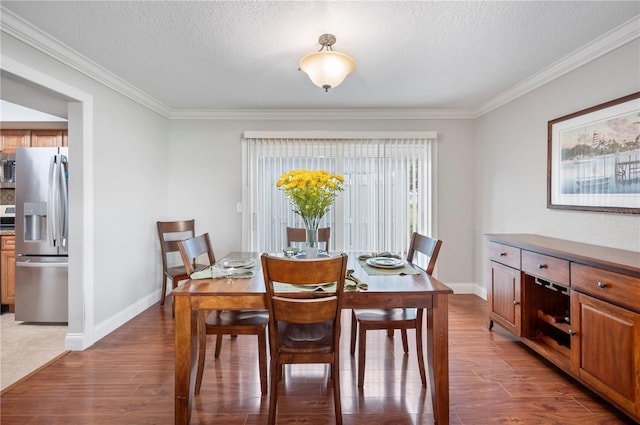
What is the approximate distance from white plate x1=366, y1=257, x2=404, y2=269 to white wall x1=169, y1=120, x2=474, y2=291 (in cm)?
208

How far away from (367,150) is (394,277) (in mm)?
2486

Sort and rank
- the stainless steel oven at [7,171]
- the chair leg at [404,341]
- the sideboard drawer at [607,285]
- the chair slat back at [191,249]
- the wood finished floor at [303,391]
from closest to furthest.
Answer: the sideboard drawer at [607,285] → the wood finished floor at [303,391] → the chair slat back at [191,249] → the chair leg at [404,341] → the stainless steel oven at [7,171]

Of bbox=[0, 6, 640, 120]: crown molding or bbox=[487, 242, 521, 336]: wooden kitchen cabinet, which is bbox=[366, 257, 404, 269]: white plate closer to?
bbox=[487, 242, 521, 336]: wooden kitchen cabinet

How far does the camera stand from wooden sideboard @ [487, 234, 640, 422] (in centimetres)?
166

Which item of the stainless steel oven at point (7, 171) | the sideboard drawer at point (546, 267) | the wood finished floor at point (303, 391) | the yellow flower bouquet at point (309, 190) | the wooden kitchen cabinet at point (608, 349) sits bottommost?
the wood finished floor at point (303, 391)

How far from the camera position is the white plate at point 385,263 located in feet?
7.04

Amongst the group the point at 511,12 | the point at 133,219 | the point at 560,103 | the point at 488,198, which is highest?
the point at 511,12

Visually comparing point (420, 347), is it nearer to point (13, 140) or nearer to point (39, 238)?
point (39, 238)

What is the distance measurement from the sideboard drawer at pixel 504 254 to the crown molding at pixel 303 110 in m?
1.57

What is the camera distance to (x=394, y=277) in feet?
6.32

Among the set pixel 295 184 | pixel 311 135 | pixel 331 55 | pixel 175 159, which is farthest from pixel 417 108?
pixel 175 159

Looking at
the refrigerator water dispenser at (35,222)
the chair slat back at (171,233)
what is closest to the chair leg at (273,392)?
the chair slat back at (171,233)

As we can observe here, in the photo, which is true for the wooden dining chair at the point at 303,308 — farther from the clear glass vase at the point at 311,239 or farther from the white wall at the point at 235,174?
the white wall at the point at 235,174

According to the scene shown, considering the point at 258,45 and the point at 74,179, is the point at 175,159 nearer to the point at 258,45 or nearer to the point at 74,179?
the point at 74,179
